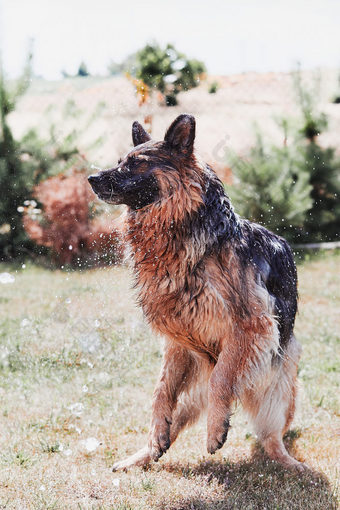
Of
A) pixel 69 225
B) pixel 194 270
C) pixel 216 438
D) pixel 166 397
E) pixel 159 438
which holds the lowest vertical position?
pixel 69 225

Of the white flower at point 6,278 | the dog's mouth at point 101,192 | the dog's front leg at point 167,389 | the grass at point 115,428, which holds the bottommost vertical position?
the white flower at point 6,278

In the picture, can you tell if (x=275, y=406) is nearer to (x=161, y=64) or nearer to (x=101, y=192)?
(x=101, y=192)

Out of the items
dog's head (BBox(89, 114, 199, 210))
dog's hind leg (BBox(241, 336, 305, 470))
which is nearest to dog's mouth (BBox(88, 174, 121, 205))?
dog's head (BBox(89, 114, 199, 210))

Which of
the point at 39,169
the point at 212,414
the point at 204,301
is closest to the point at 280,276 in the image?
the point at 204,301

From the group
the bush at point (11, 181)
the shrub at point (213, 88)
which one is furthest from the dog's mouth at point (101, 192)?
the shrub at point (213, 88)

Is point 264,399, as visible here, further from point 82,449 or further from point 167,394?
point 82,449

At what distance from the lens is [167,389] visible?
3750mm

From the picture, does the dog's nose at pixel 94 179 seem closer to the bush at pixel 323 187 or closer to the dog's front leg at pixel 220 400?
the dog's front leg at pixel 220 400

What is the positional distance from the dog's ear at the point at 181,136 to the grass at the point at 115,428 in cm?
116

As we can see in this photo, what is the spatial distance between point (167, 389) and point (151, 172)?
4.99ft

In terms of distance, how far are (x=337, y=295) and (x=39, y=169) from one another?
6.59 meters

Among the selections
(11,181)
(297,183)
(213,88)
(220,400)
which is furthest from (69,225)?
(220,400)

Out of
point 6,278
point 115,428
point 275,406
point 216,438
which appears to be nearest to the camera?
point 216,438

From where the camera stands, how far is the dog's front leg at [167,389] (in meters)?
3.62
